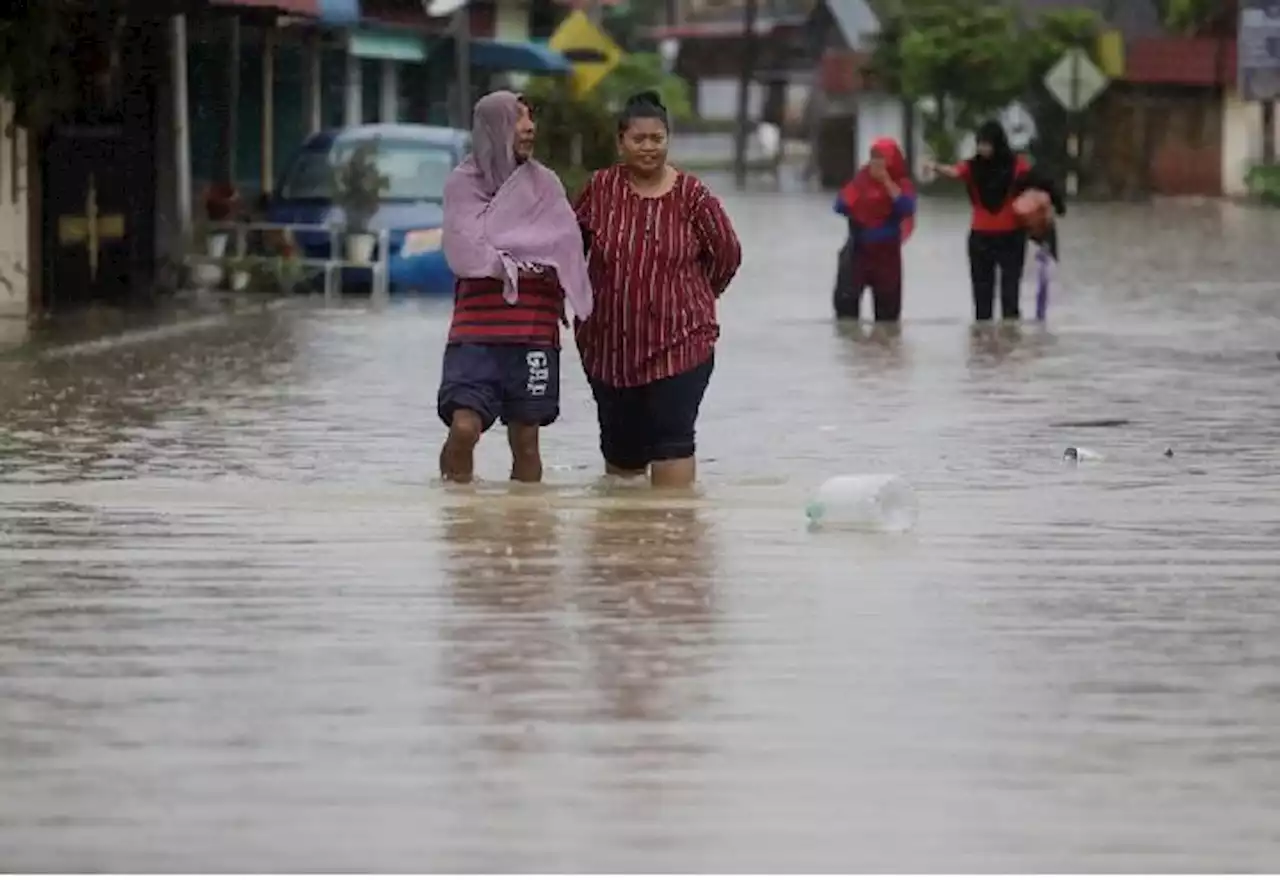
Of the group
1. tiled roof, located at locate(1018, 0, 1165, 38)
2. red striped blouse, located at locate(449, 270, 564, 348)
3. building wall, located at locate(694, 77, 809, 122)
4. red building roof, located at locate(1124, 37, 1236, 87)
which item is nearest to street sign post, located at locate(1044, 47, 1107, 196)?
red building roof, located at locate(1124, 37, 1236, 87)

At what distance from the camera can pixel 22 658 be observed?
9328 mm

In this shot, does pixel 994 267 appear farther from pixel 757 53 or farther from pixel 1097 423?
pixel 757 53

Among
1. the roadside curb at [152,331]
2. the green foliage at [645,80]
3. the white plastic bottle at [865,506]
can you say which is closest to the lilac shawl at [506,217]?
the white plastic bottle at [865,506]

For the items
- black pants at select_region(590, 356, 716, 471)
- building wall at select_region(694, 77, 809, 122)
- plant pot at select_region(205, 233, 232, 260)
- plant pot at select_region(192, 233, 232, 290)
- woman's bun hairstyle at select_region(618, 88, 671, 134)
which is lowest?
building wall at select_region(694, 77, 809, 122)

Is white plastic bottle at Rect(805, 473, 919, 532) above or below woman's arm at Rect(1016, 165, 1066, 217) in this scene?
below

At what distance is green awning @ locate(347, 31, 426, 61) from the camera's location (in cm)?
4338

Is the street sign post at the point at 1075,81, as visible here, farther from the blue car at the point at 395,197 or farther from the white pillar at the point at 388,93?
the blue car at the point at 395,197

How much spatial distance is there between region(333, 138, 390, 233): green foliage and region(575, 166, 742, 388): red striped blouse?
56.0ft

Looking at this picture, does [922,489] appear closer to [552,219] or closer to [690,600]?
[552,219]

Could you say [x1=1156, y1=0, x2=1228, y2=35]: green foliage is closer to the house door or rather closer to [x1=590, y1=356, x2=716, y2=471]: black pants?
the house door

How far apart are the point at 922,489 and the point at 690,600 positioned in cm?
362

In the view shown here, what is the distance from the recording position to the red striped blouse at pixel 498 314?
13016mm

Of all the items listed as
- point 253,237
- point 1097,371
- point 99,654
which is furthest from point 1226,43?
point 99,654

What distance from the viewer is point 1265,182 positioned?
247ft
